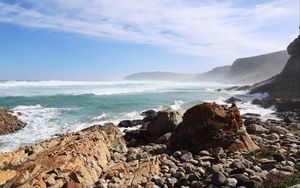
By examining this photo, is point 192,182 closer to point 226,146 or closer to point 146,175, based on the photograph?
point 146,175

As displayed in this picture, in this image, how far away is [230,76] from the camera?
16625cm

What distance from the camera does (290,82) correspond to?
56656 mm

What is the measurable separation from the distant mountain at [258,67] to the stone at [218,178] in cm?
11454

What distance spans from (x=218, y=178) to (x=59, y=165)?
5.01m

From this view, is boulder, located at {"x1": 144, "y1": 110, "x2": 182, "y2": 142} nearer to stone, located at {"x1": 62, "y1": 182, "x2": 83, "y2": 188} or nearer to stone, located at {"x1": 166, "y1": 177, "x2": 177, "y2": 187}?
stone, located at {"x1": 166, "y1": 177, "x2": 177, "y2": 187}

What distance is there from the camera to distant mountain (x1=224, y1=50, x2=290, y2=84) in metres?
130

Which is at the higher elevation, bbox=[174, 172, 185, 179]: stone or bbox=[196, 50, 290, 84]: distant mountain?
bbox=[196, 50, 290, 84]: distant mountain

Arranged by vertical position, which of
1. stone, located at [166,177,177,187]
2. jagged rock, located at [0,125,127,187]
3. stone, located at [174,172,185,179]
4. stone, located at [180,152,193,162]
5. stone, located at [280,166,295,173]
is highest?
jagged rock, located at [0,125,127,187]

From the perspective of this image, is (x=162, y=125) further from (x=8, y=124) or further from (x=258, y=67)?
(x=258, y=67)

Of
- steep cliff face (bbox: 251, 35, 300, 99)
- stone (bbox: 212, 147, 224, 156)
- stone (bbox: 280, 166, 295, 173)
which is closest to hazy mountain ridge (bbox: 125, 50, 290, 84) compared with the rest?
steep cliff face (bbox: 251, 35, 300, 99)

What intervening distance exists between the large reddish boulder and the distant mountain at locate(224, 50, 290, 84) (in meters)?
108

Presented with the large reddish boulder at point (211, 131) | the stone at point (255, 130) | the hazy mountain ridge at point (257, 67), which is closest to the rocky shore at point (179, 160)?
the large reddish boulder at point (211, 131)

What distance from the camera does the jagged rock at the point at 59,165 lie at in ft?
42.7

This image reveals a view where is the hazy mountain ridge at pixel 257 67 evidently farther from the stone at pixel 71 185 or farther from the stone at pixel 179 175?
the stone at pixel 71 185
